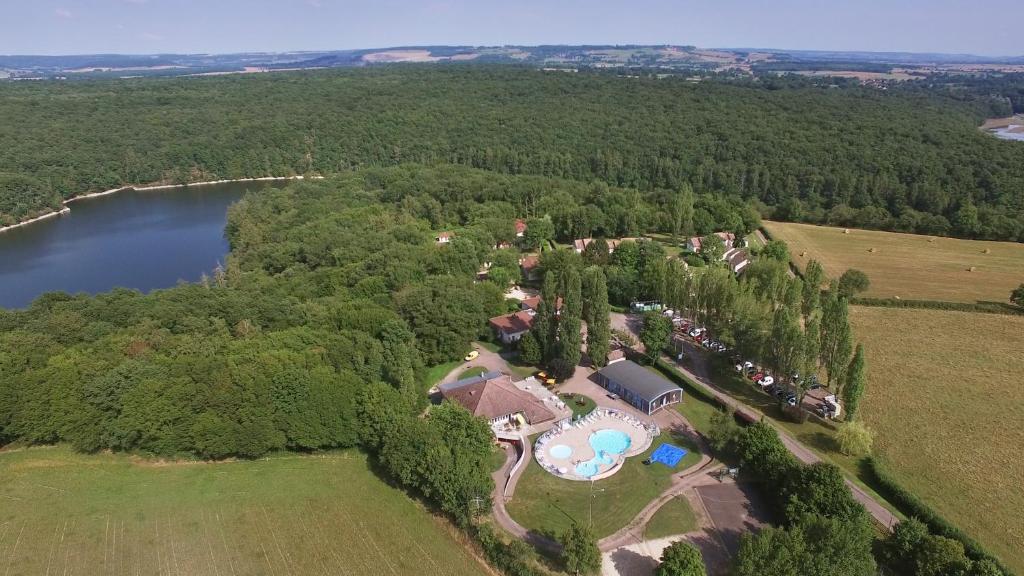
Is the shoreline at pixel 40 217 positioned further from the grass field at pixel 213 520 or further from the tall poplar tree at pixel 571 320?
the tall poplar tree at pixel 571 320

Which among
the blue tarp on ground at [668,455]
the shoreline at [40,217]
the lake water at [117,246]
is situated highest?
the blue tarp on ground at [668,455]

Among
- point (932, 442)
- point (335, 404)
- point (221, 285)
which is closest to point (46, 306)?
point (221, 285)

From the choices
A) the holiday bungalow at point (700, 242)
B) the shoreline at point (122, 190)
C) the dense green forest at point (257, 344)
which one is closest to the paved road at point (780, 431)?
the dense green forest at point (257, 344)

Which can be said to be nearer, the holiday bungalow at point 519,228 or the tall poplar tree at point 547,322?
the tall poplar tree at point 547,322

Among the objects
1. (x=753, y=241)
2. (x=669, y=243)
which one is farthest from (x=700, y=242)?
(x=753, y=241)

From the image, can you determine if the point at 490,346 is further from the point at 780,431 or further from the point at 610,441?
the point at 780,431
